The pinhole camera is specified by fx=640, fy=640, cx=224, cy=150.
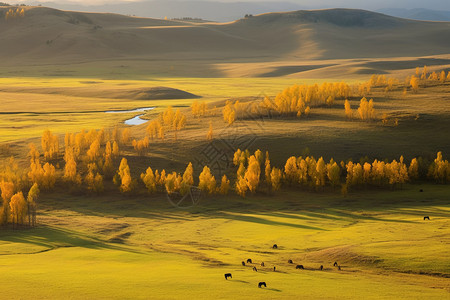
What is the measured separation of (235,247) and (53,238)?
18186 mm

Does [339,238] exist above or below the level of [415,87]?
below

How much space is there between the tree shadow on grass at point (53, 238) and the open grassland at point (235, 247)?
0.10 m

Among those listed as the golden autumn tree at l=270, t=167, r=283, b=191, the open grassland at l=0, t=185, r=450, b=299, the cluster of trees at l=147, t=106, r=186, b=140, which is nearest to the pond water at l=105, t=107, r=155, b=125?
the cluster of trees at l=147, t=106, r=186, b=140

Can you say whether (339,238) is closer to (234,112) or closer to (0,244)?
(0,244)

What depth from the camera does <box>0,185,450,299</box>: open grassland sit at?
42062 millimetres

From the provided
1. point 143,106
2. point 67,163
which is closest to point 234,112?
point 67,163

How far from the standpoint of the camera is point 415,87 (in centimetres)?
14700

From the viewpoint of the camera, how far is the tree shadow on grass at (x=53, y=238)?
195 feet

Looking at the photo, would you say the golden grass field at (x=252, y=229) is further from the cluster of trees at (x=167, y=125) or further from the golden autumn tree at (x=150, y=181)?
the cluster of trees at (x=167, y=125)

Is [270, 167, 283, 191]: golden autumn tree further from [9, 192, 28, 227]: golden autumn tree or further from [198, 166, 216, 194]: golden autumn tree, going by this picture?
[9, 192, 28, 227]: golden autumn tree

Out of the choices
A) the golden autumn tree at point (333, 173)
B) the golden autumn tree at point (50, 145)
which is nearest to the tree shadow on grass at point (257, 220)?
the golden autumn tree at point (333, 173)

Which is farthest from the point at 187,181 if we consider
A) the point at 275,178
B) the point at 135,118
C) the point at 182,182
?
the point at 135,118

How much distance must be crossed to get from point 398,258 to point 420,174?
4679 centimetres

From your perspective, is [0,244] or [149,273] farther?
[0,244]
